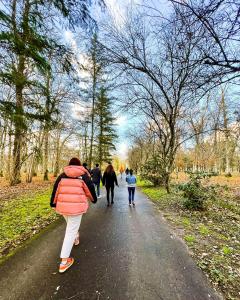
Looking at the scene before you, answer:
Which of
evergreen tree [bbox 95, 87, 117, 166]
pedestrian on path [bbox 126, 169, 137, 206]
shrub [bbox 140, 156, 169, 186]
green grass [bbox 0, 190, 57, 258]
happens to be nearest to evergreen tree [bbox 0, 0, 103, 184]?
green grass [bbox 0, 190, 57, 258]

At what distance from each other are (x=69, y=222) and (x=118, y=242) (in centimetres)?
162

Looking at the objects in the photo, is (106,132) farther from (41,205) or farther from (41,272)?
(41,272)

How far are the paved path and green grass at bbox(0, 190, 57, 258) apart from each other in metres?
0.49

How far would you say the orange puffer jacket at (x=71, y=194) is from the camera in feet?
12.4

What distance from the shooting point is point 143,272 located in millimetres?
3471

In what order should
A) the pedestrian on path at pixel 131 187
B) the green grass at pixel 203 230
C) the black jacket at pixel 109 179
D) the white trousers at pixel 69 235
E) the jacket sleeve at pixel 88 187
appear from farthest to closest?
the black jacket at pixel 109 179
the pedestrian on path at pixel 131 187
the green grass at pixel 203 230
the jacket sleeve at pixel 88 187
the white trousers at pixel 69 235

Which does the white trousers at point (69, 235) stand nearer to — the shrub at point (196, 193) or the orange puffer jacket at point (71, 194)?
the orange puffer jacket at point (71, 194)

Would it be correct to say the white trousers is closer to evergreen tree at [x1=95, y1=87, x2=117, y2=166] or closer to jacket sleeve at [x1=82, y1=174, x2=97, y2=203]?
jacket sleeve at [x1=82, y1=174, x2=97, y2=203]

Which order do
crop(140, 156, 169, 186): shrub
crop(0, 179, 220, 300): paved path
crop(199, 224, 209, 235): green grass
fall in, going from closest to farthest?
crop(0, 179, 220, 300): paved path
crop(199, 224, 209, 235): green grass
crop(140, 156, 169, 186): shrub

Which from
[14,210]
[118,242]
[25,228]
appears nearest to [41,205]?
[14,210]

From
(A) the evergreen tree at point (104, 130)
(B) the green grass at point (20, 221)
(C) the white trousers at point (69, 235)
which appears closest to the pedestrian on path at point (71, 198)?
(C) the white trousers at point (69, 235)

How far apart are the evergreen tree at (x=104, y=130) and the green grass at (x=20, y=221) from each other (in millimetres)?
17305

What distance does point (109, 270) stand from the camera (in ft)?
11.5

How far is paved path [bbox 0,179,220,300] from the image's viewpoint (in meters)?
2.93
